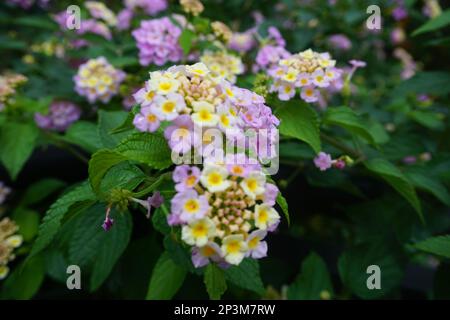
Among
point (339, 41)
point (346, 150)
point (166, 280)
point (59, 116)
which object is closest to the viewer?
point (166, 280)

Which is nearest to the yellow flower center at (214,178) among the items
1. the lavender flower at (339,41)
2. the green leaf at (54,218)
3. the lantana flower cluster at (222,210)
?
the lantana flower cluster at (222,210)

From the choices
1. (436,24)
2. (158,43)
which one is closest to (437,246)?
(436,24)

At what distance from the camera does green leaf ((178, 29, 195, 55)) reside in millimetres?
1098

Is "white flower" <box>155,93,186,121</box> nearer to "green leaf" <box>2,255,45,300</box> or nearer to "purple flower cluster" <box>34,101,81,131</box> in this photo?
"green leaf" <box>2,255,45,300</box>

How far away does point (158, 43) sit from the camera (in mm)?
1127

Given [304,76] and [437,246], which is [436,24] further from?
[437,246]

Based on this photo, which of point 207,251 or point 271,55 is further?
point 271,55

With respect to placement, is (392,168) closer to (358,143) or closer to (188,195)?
(358,143)

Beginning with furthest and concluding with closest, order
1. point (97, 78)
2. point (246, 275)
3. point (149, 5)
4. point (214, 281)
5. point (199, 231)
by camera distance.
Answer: point (149, 5) → point (97, 78) → point (246, 275) → point (214, 281) → point (199, 231)

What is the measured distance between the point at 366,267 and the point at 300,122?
494mm

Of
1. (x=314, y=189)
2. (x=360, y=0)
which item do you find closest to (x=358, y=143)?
(x=314, y=189)

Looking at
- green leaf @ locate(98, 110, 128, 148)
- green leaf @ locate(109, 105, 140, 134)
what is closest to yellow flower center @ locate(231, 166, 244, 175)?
green leaf @ locate(109, 105, 140, 134)

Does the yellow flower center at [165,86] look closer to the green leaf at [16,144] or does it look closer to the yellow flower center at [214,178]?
the yellow flower center at [214,178]

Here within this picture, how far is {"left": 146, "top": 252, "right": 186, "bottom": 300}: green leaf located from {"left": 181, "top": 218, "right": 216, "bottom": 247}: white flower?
0.34 m
